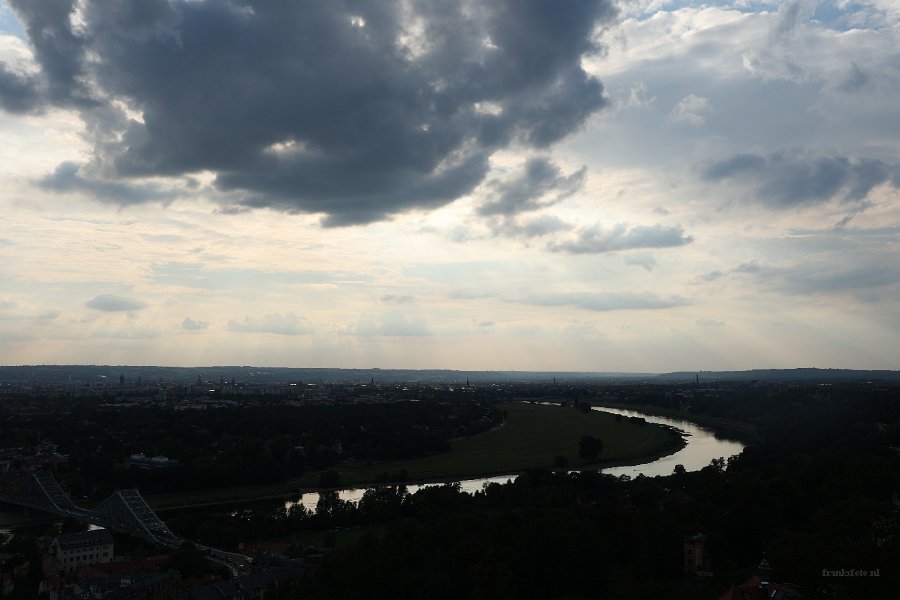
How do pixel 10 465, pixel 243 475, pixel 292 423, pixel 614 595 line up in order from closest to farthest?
pixel 614 595 < pixel 243 475 < pixel 10 465 < pixel 292 423

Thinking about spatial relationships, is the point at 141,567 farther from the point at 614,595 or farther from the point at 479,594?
the point at 614,595

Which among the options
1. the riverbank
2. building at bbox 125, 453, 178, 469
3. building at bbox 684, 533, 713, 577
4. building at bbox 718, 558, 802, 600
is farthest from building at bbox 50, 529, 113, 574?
the riverbank

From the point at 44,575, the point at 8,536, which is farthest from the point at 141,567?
the point at 8,536

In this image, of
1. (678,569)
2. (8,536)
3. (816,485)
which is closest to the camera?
(678,569)

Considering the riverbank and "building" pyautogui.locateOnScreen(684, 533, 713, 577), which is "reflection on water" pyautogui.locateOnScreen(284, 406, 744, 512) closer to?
the riverbank

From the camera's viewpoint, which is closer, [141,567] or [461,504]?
[141,567]

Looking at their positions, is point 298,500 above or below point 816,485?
below

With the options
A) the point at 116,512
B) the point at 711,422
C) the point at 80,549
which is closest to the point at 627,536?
the point at 80,549
